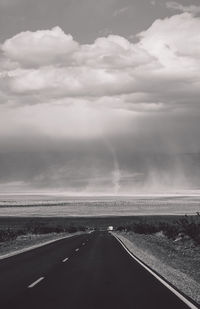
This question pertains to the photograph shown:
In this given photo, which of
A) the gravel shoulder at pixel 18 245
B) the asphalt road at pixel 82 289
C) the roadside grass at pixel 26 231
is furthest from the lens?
the roadside grass at pixel 26 231

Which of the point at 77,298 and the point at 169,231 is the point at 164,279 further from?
the point at 169,231

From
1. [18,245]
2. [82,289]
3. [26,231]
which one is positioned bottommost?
[82,289]

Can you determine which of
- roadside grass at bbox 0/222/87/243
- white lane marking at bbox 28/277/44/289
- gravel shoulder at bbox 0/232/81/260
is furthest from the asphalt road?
roadside grass at bbox 0/222/87/243

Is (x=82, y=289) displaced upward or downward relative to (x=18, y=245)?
downward

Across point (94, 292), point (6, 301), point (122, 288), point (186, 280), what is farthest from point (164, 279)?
point (6, 301)

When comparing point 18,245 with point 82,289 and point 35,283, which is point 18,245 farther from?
point 82,289

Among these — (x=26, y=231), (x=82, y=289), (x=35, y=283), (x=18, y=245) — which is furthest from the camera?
(x=26, y=231)

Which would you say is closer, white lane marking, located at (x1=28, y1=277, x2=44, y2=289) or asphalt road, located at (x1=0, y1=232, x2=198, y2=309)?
asphalt road, located at (x1=0, y1=232, x2=198, y2=309)

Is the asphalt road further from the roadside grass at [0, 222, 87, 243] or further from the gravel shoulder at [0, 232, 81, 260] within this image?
the roadside grass at [0, 222, 87, 243]

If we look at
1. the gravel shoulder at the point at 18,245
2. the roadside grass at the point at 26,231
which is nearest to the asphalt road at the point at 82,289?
the gravel shoulder at the point at 18,245

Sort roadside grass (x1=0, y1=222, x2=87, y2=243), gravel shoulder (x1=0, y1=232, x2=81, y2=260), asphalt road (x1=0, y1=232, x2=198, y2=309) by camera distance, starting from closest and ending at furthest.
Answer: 1. asphalt road (x1=0, y1=232, x2=198, y2=309)
2. gravel shoulder (x1=0, y1=232, x2=81, y2=260)
3. roadside grass (x1=0, y1=222, x2=87, y2=243)

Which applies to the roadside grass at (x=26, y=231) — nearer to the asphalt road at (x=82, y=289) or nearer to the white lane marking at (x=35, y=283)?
the asphalt road at (x=82, y=289)

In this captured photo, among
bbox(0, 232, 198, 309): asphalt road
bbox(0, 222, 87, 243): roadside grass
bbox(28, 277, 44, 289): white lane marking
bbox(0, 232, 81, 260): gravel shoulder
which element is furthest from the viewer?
bbox(0, 222, 87, 243): roadside grass

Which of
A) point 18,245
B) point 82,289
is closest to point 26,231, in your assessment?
point 18,245
